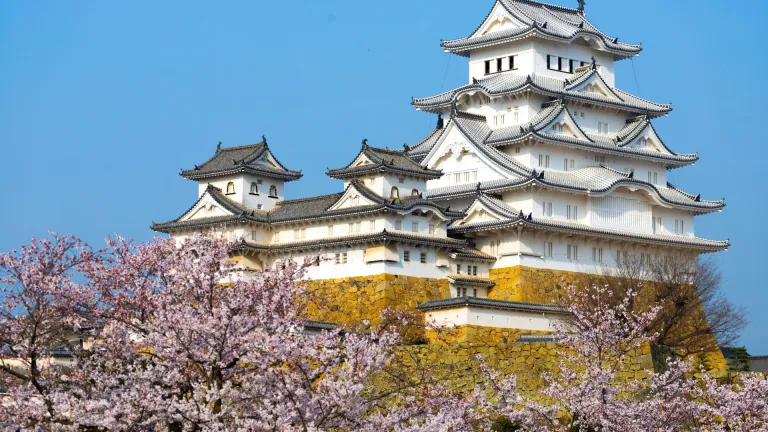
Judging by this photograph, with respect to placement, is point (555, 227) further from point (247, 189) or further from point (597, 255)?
point (247, 189)

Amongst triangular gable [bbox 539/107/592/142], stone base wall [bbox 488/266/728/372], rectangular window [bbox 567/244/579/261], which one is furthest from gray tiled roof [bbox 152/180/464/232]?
triangular gable [bbox 539/107/592/142]

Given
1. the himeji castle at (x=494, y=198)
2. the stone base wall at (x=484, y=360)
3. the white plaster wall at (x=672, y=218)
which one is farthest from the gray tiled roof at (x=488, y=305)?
the white plaster wall at (x=672, y=218)

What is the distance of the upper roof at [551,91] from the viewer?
63281 mm

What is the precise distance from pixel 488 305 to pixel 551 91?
51.7ft

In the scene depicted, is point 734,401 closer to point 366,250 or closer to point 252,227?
point 366,250

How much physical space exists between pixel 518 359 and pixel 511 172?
1706 cm

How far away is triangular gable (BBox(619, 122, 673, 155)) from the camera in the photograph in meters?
64.9

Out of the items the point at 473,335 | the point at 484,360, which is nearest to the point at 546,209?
the point at 473,335

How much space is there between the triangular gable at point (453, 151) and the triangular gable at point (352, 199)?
7.09 m

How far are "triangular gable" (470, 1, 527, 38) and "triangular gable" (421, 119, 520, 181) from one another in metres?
7.65

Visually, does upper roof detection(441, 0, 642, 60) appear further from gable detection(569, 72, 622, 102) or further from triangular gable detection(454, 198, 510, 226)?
triangular gable detection(454, 198, 510, 226)

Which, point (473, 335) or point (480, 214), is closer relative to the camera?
point (473, 335)

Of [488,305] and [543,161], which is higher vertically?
[543,161]

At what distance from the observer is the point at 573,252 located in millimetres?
59000
